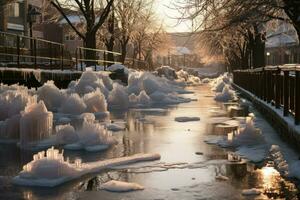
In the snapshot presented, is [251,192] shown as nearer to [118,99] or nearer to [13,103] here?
[13,103]

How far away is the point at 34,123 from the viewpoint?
9258 millimetres

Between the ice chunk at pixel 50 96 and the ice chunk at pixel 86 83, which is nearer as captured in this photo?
the ice chunk at pixel 50 96

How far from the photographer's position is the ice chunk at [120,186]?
596 centimetres

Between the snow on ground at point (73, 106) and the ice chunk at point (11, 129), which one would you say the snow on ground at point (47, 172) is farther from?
the ice chunk at point (11, 129)

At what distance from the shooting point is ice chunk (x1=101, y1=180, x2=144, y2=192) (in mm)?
5961

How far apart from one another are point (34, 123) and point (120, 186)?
11.9ft

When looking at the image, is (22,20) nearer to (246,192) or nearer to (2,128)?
(2,128)

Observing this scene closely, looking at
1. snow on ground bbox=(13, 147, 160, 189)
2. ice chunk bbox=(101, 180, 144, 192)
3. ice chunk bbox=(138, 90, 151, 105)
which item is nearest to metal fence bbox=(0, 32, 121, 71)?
ice chunk bbox=(138, 90, 151, 105)

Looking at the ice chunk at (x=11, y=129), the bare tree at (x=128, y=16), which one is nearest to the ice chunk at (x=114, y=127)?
the ice chunk at (x=11, y=129)

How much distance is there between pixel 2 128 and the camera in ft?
33.1

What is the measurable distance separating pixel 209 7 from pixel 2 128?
23.4ft

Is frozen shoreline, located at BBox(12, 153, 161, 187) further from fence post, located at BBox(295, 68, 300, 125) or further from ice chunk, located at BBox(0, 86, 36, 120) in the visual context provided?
ice chunk, located at BBox(0, 86, 36, 120)

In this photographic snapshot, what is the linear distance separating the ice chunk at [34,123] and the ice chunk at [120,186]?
10.6 feet

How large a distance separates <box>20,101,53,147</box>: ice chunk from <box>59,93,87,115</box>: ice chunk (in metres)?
5.44
